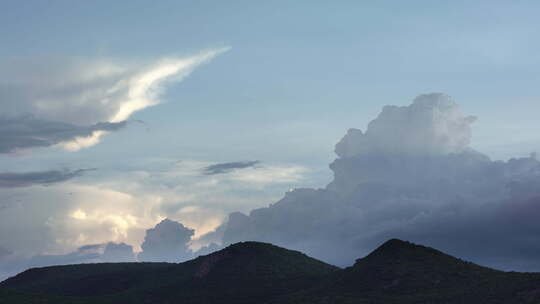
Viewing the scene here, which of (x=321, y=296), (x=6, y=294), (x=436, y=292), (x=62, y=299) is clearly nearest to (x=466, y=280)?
(x=436, y=292)

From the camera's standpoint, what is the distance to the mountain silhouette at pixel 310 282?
424 feet

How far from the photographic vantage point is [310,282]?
538 feet

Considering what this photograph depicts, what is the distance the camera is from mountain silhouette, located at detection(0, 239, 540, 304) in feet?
424

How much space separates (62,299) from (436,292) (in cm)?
8893

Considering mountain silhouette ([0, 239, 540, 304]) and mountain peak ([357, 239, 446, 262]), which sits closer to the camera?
mountain silhouette ([0, 239, 540, 304])

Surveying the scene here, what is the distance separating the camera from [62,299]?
155 m

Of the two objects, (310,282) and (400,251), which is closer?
(400,251)

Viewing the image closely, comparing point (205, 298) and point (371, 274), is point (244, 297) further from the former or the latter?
point (371, 274)

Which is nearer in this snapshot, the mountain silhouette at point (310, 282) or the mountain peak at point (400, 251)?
the mountain silhouette at point (310, 282)

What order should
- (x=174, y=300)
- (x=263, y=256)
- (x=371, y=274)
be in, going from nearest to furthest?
(x=371, y=274) < (x=174, y=300) < (x=263, y=256)

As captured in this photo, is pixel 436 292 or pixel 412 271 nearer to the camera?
pixel 436 292

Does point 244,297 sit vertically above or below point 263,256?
below

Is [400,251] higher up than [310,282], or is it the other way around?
[400,251]

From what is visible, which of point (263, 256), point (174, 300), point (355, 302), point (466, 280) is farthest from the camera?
point (263, 256)
